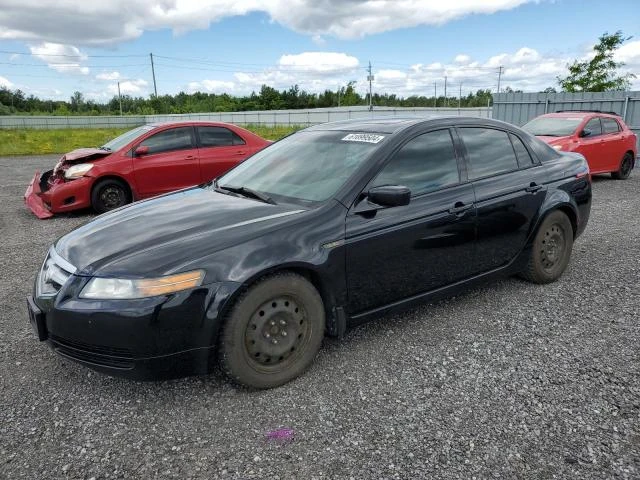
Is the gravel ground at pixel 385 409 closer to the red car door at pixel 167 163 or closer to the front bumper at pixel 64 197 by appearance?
the front bumper at pixel 64 197

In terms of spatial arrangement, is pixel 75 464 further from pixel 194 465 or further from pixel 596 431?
pixel 596 431

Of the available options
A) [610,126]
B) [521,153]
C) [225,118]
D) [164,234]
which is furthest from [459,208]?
[225,118]

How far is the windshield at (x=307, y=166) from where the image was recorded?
3.29 metres

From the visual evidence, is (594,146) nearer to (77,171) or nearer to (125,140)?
(125,140)

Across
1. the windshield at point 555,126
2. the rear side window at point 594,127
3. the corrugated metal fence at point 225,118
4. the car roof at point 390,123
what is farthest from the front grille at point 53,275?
the corrugated metal fence at point 225,118

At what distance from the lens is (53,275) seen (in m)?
2.85

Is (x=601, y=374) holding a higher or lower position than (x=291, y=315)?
lower

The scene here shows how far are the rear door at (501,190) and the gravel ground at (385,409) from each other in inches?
21.2

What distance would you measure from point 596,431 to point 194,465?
1.97m

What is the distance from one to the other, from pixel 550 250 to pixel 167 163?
19.7ft

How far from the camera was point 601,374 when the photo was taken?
3039 millimetres

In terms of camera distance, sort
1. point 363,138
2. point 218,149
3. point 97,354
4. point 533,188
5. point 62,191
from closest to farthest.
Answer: point 97,354
point 363,138
point 533,188
point 62,191
point 218,149

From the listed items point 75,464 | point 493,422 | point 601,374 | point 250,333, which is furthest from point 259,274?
point 601,374

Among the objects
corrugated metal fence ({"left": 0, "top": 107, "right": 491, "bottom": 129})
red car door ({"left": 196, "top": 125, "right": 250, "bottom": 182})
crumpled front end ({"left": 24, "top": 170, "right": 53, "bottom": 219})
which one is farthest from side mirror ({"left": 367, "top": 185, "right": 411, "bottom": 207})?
corrugated metal fence ({"left": 0, "top": 107, "right": 491, "bottom": 129})
